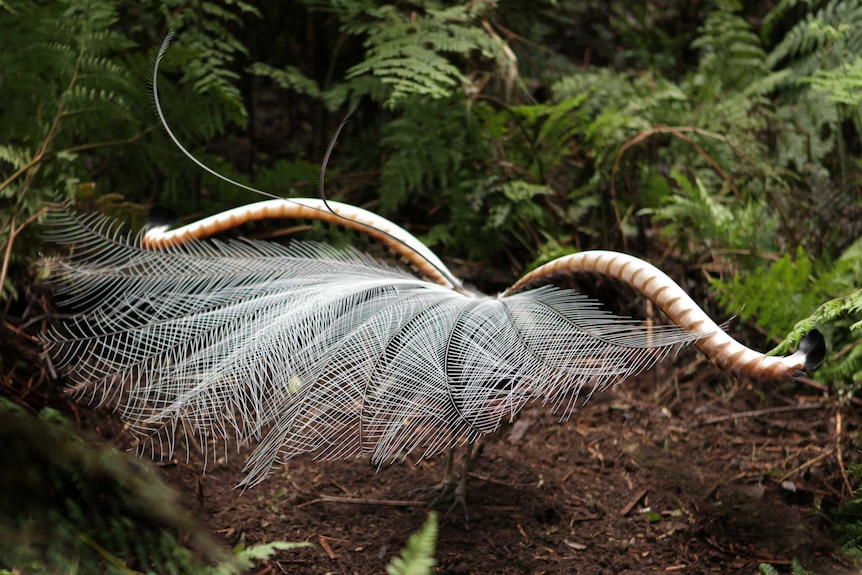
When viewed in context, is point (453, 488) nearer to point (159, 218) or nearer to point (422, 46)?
point (159, 218)

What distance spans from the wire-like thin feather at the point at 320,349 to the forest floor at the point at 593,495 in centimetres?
21

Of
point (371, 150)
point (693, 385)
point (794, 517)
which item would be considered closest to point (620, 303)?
point (693, 385)

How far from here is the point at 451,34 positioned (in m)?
2.84

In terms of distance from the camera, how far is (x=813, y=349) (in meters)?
1.38

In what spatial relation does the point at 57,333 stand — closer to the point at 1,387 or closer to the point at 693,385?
the point at 1,387

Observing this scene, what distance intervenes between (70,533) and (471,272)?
170cm

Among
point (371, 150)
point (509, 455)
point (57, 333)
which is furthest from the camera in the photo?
point (371, 150)

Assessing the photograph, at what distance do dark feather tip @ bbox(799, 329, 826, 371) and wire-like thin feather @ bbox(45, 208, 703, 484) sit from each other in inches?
8.2

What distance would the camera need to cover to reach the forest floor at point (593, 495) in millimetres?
1765

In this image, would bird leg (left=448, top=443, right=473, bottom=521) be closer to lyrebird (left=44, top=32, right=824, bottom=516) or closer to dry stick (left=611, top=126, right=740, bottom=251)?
lyrebird (left=44, top=32, right=824, bottom=516)

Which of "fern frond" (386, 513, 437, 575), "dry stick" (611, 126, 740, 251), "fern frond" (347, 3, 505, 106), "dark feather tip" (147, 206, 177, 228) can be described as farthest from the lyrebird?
"dry stick" (611, 126, 740, 251)

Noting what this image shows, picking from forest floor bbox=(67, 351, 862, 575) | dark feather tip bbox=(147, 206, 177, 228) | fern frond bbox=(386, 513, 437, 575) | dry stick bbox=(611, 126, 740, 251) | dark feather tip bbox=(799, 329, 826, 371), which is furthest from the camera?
dry stick bbox=(611, 126, 740, 251)

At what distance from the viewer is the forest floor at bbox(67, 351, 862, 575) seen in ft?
5.79

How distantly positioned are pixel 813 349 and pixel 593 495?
0.80 m
